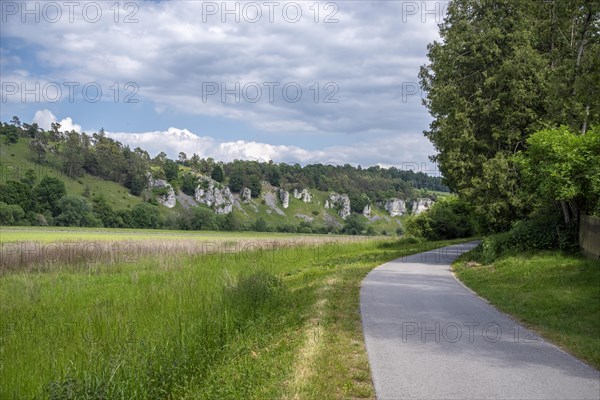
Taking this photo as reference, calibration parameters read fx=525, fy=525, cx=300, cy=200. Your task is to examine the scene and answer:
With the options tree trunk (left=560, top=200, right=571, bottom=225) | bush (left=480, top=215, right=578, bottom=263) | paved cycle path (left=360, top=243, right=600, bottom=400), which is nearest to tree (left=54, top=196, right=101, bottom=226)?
bush (left=480, top=215, right=578, bottom=263)

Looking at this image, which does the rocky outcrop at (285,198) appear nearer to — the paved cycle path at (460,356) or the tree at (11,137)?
the tree at (11,137)

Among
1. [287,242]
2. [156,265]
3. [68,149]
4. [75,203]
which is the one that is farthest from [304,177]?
[156,265]

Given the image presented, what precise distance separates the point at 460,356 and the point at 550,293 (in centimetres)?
688

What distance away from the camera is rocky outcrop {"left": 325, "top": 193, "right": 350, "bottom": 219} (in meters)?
178

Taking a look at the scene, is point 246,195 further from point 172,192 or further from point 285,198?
point 172,192

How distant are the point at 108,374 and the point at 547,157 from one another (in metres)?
17.5

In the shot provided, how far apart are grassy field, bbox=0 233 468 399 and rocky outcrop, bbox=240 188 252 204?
163m

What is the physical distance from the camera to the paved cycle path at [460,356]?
6191 mm

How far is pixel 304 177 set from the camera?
650ft

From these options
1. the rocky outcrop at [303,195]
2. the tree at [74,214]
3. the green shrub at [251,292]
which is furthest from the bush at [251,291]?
the rocky outcrop at [303,195]

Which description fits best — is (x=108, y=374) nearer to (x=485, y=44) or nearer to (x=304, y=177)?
(x=485, y=44)

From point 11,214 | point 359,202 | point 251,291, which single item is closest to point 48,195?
point 11,214

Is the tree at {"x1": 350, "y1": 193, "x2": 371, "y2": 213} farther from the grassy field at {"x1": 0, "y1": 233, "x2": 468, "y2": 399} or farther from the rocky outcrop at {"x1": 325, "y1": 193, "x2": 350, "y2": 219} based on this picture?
the grassy field at {"x1": 0, "y1": 233, "x2": 468, "y2": 399}

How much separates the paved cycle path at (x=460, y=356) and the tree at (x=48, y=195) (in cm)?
10123
